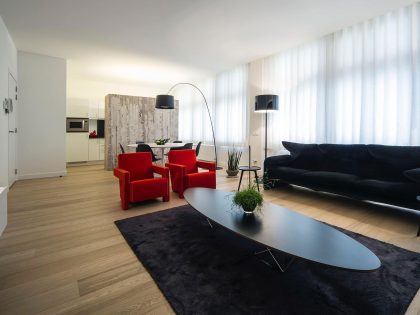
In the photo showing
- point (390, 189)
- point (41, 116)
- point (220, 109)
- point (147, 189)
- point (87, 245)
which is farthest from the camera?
point (220, 109)

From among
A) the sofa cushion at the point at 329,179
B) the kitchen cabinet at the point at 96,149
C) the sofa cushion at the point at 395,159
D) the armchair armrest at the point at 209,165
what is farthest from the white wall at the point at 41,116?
the sofa cushion at the point at 395,159

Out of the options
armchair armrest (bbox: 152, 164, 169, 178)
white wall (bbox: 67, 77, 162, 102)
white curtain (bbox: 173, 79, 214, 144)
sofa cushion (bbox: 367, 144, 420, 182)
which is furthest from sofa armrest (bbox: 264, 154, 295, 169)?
white wall (bbox: 67, 77, 162, 102)

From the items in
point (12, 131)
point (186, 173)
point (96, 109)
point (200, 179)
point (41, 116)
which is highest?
point (96, 109)

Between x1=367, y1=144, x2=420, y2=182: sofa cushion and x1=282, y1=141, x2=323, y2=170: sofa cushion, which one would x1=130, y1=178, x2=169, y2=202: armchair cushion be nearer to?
x1=282, y1=141, x2=323, y2=170: sofa cushion

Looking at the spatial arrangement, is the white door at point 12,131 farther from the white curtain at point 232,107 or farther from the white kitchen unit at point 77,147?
the white curtain at point 232,107

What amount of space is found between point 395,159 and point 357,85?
1.53 metres

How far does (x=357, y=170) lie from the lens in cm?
373

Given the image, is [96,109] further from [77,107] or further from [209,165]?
[209,165]

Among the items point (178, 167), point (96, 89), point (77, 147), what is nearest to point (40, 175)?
point (77, 147)

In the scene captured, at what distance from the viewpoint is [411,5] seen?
343 centimetres

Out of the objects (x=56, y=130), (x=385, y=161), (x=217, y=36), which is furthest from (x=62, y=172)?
(x=385, y=161)

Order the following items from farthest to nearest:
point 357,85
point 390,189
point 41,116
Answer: point 41,116 → point 357,85 → point 390,189

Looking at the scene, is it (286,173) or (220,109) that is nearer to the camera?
(286,173)

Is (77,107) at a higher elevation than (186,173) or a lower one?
higher
